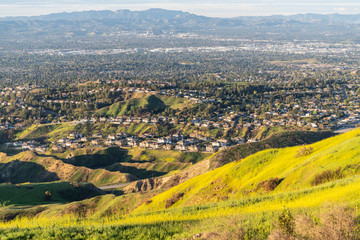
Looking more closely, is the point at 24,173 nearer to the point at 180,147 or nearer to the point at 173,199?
the point at 180,147

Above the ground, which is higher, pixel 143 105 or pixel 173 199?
pixel 173 199

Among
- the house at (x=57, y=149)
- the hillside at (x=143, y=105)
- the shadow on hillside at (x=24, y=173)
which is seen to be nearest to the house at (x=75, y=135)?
the house at (x=57, y=149)

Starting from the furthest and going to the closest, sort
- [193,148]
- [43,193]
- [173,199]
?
[193,148], [43,193], [173,199]

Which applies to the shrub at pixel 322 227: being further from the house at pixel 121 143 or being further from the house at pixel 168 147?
the house at pixel 121 143

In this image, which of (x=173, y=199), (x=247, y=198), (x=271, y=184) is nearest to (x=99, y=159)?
(x=173, y=199)

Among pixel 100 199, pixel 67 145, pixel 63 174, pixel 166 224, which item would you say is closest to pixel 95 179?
pixel 63 174
